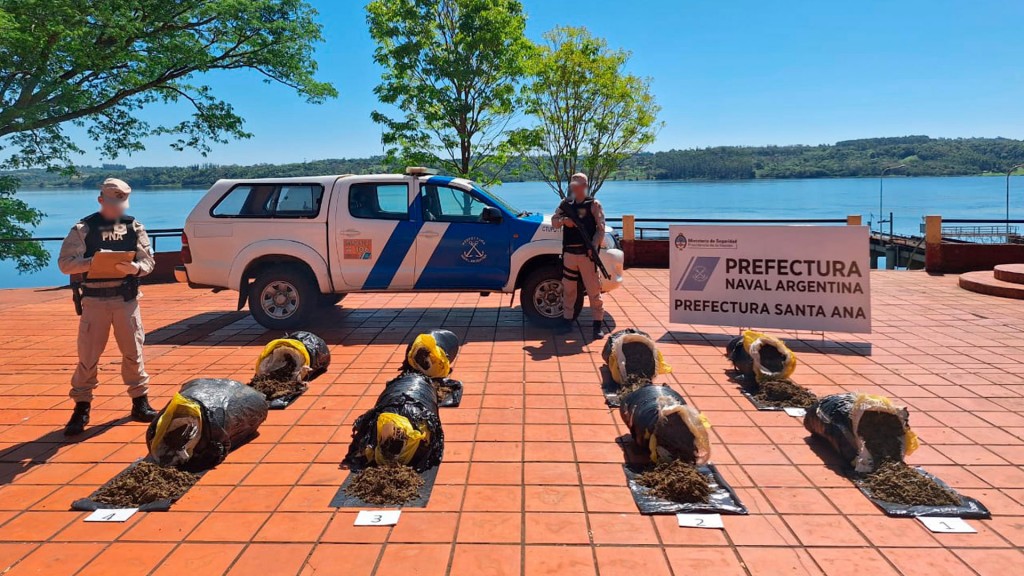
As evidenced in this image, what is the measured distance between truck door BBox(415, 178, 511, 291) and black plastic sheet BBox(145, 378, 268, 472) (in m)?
3.84

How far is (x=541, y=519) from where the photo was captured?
3844mm

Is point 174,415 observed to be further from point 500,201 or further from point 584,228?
point 500,201

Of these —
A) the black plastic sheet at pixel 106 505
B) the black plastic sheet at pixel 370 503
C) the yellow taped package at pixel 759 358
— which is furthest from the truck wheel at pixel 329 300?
the yellow taped package at pixel 759 358

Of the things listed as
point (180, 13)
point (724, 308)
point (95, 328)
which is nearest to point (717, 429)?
point (724, 308)

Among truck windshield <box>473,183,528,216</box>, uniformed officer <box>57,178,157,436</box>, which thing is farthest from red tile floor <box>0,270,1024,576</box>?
truck windshield <box>473,183,528,216</box>

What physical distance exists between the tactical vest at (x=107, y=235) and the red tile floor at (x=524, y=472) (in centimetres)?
143

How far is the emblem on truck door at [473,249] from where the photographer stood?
348 inches

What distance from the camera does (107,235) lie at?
5.20 meters

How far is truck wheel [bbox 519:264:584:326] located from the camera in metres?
8.91

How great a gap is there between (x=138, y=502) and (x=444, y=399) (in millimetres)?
2535

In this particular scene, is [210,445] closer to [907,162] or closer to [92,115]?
[92,115]

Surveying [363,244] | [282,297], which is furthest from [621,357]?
[282,297]

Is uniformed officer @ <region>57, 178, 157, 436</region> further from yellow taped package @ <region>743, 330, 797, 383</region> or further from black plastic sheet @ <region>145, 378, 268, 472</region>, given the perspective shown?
yellow taped package @ <region>743, 330, 797, 383</region>

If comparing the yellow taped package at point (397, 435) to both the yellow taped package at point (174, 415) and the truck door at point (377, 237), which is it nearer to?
the yellow taped package at point (174, 415)
